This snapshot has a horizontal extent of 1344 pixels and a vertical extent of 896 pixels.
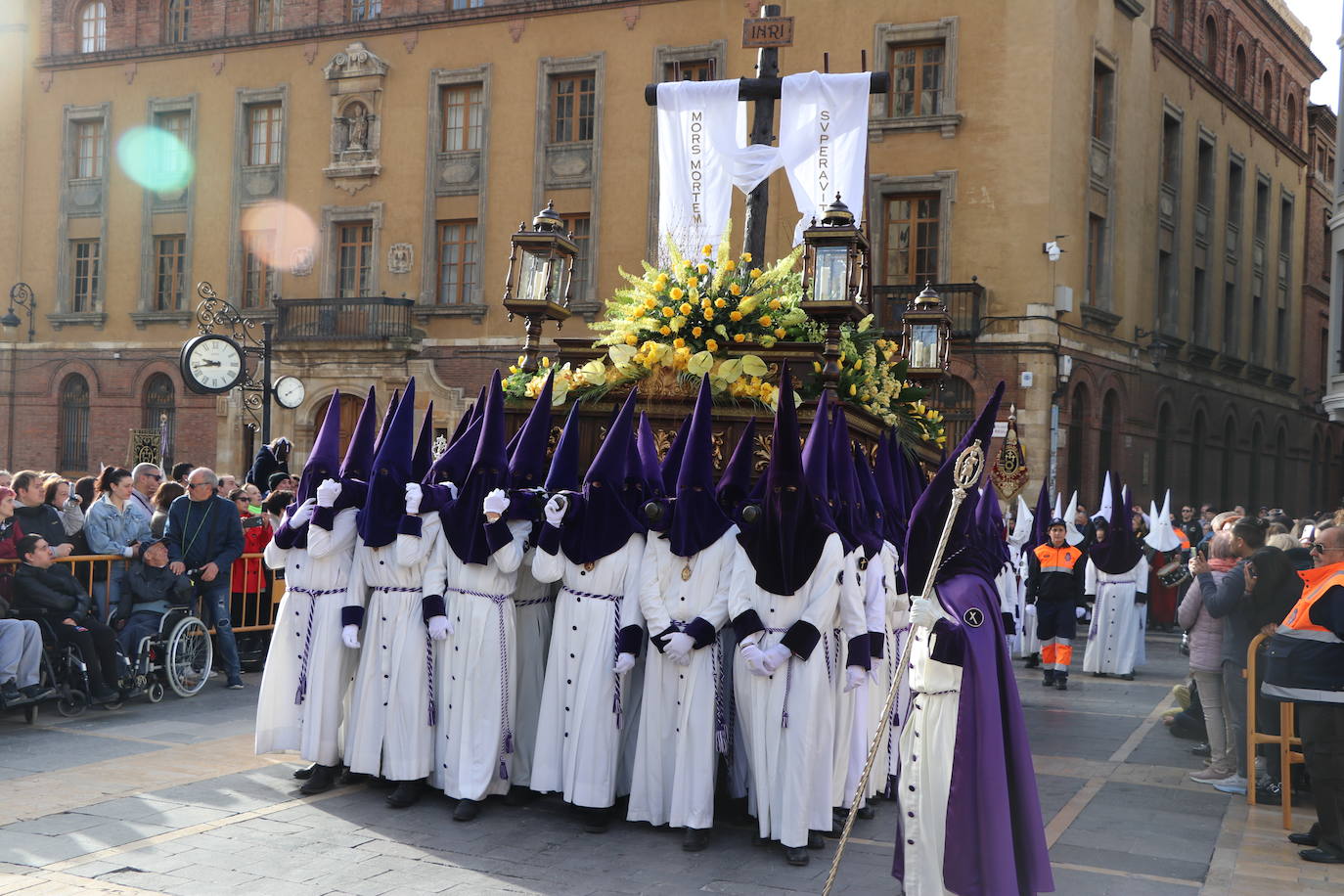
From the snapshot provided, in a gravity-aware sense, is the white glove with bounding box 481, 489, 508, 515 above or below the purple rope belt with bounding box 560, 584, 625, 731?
above

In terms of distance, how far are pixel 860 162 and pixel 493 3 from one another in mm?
20044

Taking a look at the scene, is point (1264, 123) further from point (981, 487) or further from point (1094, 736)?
point (981, 487)

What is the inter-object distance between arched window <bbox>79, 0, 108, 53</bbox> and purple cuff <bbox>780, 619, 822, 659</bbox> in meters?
32.8

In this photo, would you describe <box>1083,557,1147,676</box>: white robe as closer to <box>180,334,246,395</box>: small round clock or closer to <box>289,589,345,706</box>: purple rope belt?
<box>289,589,345,706</box>: purple rope belt

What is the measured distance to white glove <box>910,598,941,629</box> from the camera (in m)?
5.86

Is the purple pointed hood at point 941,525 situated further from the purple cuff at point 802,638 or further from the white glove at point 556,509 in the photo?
the white glove at point 556,509

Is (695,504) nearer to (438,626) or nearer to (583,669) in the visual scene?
(583,669)

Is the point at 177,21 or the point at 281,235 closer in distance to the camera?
the point at 281,235

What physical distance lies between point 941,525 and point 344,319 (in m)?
25.7

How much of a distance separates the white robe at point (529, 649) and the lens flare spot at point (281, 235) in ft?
81.3

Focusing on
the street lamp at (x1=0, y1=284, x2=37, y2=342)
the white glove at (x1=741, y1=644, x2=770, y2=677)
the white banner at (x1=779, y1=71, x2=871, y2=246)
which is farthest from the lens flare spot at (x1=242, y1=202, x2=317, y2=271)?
the white glove at (x1=741, y1=644, x2=770, y2=677)

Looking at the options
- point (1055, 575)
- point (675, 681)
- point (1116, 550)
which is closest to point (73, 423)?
point (1055, 575)

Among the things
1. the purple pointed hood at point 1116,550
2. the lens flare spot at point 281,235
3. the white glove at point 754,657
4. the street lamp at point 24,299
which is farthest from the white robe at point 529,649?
the street lamp at point 24,299

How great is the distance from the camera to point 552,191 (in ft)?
96.0
